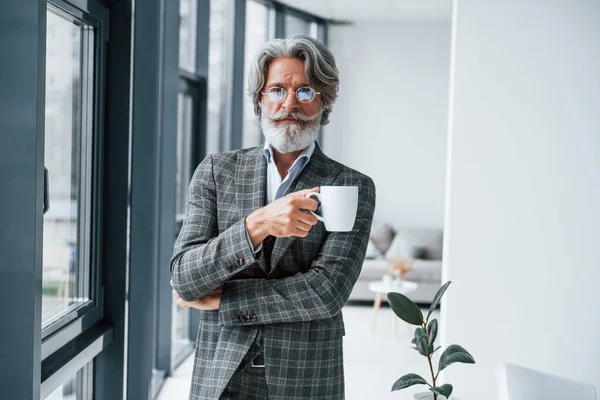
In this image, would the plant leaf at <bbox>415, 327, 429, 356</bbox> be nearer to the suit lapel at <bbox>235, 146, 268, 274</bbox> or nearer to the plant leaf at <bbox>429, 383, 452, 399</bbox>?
the plant leaf at <bbox>429, 383, 452, 399</bbox>

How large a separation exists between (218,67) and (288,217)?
13.6ft

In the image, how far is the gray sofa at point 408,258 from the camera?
237 inches

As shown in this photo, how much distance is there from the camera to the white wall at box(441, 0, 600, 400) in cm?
290

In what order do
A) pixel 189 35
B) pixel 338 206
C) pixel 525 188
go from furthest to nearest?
pixel 189 35
pixel 525 188
pixel 338 206

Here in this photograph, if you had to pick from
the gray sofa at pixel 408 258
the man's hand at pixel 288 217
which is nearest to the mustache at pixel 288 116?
the man's hand at pixel 288 217

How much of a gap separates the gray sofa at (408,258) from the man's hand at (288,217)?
15.5 ft

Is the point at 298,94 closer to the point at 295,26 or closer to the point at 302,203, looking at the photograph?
the point at 302,203

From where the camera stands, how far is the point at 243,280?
48.0 inches

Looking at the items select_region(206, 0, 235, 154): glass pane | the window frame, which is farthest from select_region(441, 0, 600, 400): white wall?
select_region(206, 0, 235, 154): glass pane

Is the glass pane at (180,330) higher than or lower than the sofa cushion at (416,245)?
lower

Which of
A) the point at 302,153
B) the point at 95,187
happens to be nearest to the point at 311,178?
the point at 302,153

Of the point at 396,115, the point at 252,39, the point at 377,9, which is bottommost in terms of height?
the point at 396,115

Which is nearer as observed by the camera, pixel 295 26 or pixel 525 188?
pixel 525 188

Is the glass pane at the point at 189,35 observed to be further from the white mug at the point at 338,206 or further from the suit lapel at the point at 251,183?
the white mug at the point at 338,206
